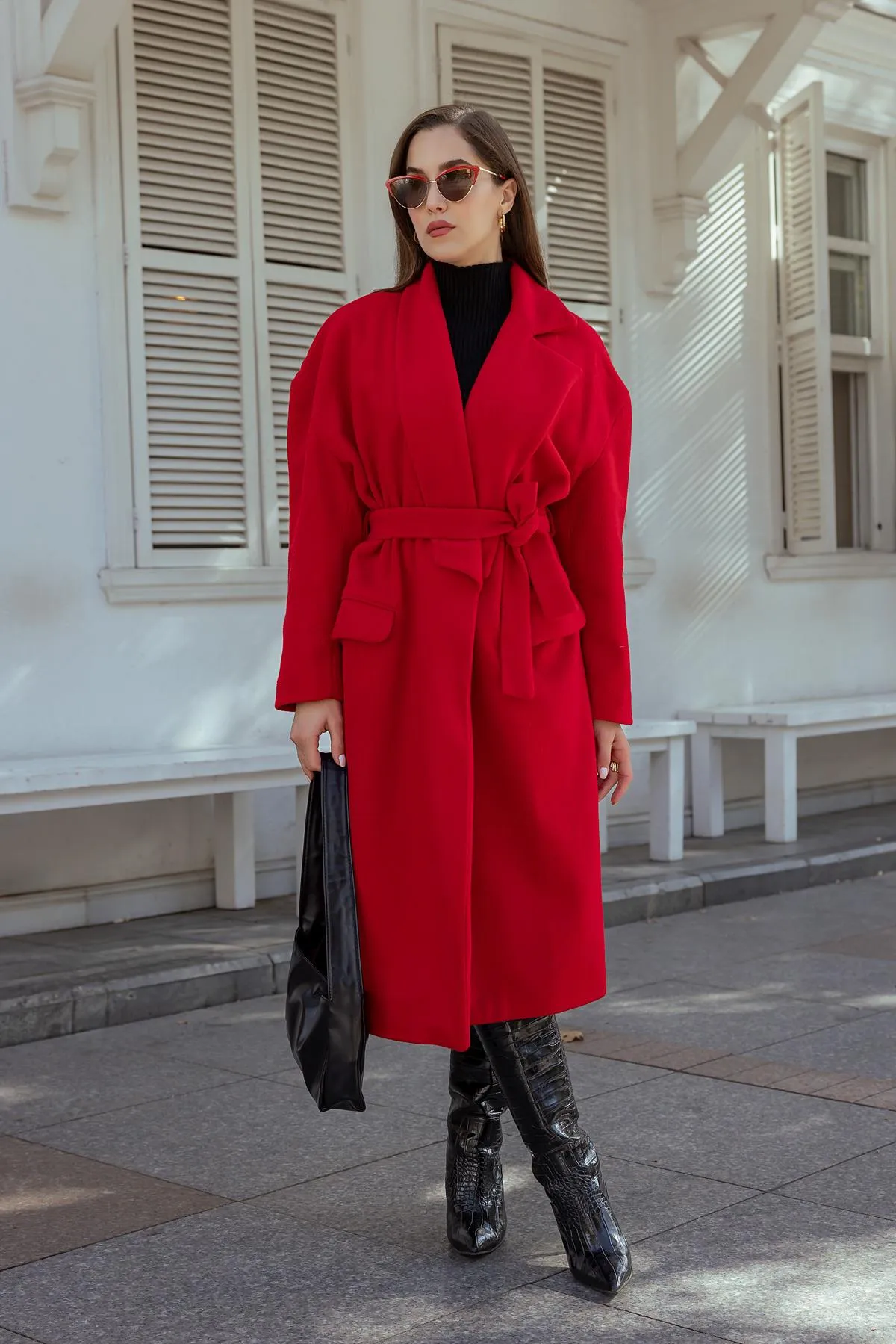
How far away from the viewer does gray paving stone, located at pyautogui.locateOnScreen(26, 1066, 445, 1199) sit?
3758 mm

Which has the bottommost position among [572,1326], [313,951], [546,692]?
[572,1326]

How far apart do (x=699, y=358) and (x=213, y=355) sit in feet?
10.5

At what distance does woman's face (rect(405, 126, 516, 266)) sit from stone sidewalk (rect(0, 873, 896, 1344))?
1853mm

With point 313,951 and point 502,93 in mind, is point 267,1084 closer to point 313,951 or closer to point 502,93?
point 313,951

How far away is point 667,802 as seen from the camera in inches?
311

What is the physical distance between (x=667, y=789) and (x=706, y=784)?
34.4 inches

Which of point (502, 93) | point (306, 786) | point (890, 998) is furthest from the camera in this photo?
point (502, 93)

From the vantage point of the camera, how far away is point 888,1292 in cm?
293

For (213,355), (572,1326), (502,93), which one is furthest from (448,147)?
(502,93)

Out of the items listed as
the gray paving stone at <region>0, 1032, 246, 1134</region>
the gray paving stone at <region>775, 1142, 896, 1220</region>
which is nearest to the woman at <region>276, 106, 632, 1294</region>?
the gray paving stone at <region>775, 1142, 896, 1220</region>

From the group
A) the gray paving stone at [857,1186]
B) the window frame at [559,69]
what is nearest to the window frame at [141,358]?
the window frame at [559,69]

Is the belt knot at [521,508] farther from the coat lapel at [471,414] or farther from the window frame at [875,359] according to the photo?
the window frame at [875,359]

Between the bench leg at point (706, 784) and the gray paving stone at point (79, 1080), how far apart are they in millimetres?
4307

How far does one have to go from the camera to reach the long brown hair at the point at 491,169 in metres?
3.00
